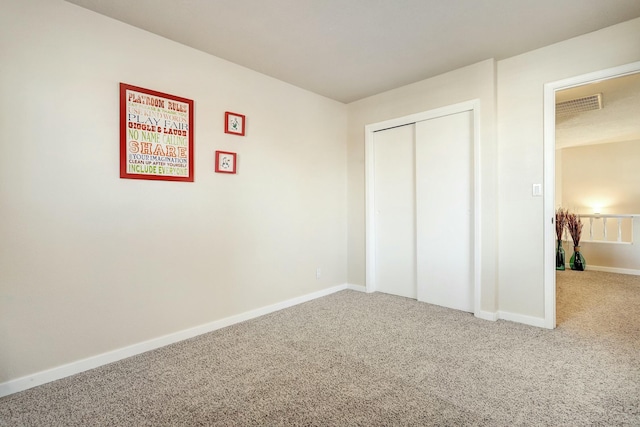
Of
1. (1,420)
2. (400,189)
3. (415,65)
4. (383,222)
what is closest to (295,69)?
(415,65)

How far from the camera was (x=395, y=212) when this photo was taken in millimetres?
3732

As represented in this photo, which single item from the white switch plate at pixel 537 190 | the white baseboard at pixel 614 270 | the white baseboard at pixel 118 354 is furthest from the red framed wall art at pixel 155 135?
the white baseboard at pixel 614 270

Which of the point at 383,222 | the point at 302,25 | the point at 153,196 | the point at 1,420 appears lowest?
the point at 1,420

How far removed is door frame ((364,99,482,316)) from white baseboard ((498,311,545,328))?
22cm

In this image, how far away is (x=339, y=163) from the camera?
401cm

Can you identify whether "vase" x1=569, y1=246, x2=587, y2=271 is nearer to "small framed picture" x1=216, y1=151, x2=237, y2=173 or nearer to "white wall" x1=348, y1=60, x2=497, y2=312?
"white wall" x1=348, y1=60, x2=497, y2=312

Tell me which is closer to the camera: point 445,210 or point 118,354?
point 118,354

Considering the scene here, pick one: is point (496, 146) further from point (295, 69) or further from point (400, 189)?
point (295, 69)

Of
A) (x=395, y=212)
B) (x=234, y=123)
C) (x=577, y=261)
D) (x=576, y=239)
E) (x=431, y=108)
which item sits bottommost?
(x=577, y=261)

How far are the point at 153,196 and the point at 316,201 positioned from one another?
1.81 meters

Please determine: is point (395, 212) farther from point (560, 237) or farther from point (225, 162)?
point (560, 237)

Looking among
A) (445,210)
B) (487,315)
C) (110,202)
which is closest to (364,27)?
(445,210)

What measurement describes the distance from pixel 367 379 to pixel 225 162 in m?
2.09

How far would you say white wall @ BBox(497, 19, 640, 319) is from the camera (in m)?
2.61
